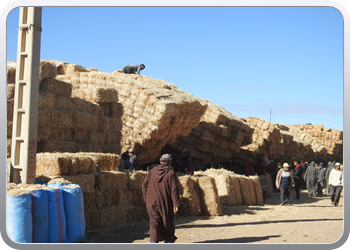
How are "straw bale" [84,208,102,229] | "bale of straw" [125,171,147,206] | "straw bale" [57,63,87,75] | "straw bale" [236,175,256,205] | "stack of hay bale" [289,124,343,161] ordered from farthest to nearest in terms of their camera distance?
1. "stack of hay bale" [289,124,343,161]
2. "straw bale" [57,63,87,75]
3. "straw bale" [236,175,256,205]
4. "bale of straw" [125,171,147,206]
5. "straw bale" [84,208,102,229]

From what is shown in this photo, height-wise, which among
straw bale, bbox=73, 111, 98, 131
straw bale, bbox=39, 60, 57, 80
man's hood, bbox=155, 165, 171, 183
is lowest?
man's hood, bbox=155, 165, 171, 183

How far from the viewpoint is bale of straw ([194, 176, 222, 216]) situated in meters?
13.4

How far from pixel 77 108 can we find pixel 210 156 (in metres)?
12.4

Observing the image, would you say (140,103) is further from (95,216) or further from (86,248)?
(86,248)

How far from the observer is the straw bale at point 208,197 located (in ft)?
44.0

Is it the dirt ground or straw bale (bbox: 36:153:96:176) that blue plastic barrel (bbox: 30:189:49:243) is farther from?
straw bale (bbox: 36:153:96:176)

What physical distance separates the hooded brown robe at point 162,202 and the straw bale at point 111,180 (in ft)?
8.32

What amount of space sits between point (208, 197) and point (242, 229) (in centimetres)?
266

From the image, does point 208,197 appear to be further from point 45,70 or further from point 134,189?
point 45,70

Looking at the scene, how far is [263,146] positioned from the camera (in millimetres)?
29172

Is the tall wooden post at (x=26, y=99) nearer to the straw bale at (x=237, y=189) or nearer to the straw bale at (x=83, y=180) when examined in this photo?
the straw bale at (x=83, y=180)

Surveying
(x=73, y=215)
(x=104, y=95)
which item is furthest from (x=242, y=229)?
(x=104, y=95)

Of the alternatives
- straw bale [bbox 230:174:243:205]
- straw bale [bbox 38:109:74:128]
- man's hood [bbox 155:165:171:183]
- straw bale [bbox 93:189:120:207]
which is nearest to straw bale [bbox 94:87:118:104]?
straw bale [bbox 38:109:74:128]

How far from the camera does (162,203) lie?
8.30m
